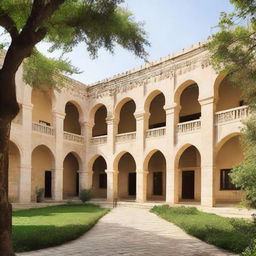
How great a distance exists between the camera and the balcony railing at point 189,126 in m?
17.4

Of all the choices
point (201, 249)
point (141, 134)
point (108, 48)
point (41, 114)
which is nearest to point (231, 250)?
point (201, 249)

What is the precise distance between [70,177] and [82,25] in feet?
64.7

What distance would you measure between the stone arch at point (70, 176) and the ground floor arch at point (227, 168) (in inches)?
424

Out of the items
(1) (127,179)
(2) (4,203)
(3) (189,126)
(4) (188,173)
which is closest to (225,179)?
(4) (188,173)

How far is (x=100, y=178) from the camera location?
85.5 ft

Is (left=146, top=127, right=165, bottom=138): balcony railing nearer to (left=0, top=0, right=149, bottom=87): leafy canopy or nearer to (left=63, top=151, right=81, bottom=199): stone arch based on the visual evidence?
(left=63, top=151, right=81, bottom=199): stone arch

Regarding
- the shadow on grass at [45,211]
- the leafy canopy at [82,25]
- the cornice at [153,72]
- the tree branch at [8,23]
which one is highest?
the cornice at [153,72]

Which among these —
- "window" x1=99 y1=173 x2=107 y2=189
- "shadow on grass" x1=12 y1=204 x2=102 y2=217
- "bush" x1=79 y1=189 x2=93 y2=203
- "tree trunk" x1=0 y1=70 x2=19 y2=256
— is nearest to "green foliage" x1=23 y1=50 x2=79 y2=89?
"tree trunk" x1=0 y1=70 x2=19 y2=256

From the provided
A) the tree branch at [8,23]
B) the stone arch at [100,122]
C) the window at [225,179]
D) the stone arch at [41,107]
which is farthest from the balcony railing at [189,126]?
the tree branch at [8,23]

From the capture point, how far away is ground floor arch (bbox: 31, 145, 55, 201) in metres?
21.5

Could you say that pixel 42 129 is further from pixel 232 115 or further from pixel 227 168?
pixel 227 168

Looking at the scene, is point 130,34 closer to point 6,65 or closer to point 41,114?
point 6,65

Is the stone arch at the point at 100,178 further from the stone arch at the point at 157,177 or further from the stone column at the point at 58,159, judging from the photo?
the stone column at the point at 58,159

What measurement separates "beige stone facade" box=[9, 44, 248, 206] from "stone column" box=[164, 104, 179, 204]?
54 millimetres
